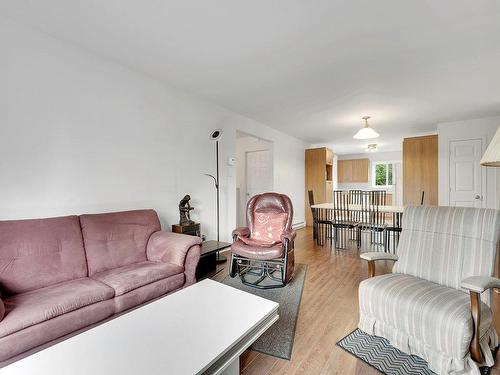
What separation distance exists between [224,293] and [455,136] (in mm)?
5580

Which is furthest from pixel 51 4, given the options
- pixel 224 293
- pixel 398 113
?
pixel 398 113

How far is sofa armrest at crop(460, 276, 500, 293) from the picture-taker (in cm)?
134

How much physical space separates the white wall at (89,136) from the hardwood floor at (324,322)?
4.93ft

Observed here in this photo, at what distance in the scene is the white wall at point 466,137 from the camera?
4.57 m

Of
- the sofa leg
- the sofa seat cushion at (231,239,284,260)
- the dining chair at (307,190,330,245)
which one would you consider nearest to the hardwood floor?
the sofa leg

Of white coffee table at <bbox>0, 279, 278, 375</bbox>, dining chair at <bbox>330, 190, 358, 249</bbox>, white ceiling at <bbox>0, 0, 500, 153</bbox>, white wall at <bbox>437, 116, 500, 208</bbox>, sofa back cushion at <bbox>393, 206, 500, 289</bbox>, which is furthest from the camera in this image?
white wall at <bbox>437, 116, 500, 208</bbox>

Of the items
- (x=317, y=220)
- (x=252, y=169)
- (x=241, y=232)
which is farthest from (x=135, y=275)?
(x=252, y=169)

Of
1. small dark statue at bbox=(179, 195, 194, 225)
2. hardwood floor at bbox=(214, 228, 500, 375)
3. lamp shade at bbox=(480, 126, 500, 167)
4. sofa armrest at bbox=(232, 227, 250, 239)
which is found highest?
lamp shade at bbox=(480, 126, 500, 167)

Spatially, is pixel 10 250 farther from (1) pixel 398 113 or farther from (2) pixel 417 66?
(1) pixel 398 113

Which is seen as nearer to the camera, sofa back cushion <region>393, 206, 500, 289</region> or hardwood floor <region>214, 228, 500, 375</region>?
hardwood floor <region>214, 228, 500, 375</region>

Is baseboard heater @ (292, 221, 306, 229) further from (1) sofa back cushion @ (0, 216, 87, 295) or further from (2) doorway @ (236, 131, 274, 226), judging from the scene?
(1) sofa back cushion @ (0, 216, 87, 295)

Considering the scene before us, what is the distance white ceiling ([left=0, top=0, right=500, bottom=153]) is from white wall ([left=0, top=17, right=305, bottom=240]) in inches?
8.3

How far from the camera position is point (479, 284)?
1.36 meters

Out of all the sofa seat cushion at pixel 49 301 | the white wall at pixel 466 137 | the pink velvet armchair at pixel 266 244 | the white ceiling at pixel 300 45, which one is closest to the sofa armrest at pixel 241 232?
the pink velvet armchair at pixel 266 244
